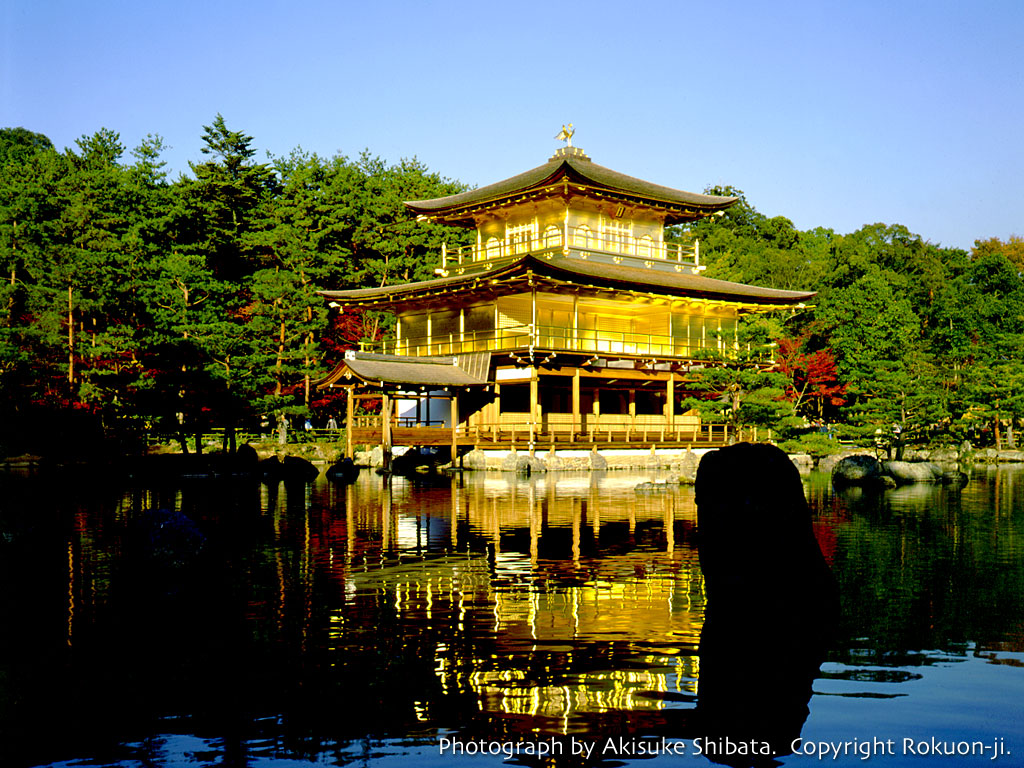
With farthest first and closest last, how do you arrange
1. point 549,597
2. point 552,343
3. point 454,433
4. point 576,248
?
1. point 576,248
2. point 552,343
3. point 454,433
4. point 549,597

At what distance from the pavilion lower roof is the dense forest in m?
2.17

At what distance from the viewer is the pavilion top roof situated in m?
38.0

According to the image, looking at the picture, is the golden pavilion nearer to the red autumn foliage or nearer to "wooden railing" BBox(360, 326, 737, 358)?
"wooden railing" BBox(360, 326, 737, 358)

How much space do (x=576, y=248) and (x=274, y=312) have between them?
43.5ft

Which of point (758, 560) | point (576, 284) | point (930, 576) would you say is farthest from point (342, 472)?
point (758, 560)

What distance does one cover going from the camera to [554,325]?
3778cm

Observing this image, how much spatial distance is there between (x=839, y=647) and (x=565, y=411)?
31.2 m

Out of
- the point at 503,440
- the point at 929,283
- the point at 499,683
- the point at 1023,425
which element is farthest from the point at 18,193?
the point at 929,283

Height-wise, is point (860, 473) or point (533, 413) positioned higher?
point (533, 413)

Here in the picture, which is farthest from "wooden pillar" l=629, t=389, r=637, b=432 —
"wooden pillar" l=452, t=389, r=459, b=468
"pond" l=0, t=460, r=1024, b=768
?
"pond" l=0, t=460, r=1024, b=768

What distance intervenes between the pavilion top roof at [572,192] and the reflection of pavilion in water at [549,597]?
21.7 metres

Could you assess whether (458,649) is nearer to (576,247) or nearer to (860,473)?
(860,473)

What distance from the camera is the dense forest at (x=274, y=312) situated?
32656 millimetres

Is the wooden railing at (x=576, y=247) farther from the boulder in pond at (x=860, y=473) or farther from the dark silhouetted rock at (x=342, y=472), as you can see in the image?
the boulder in pond at (x=860, y=473)
